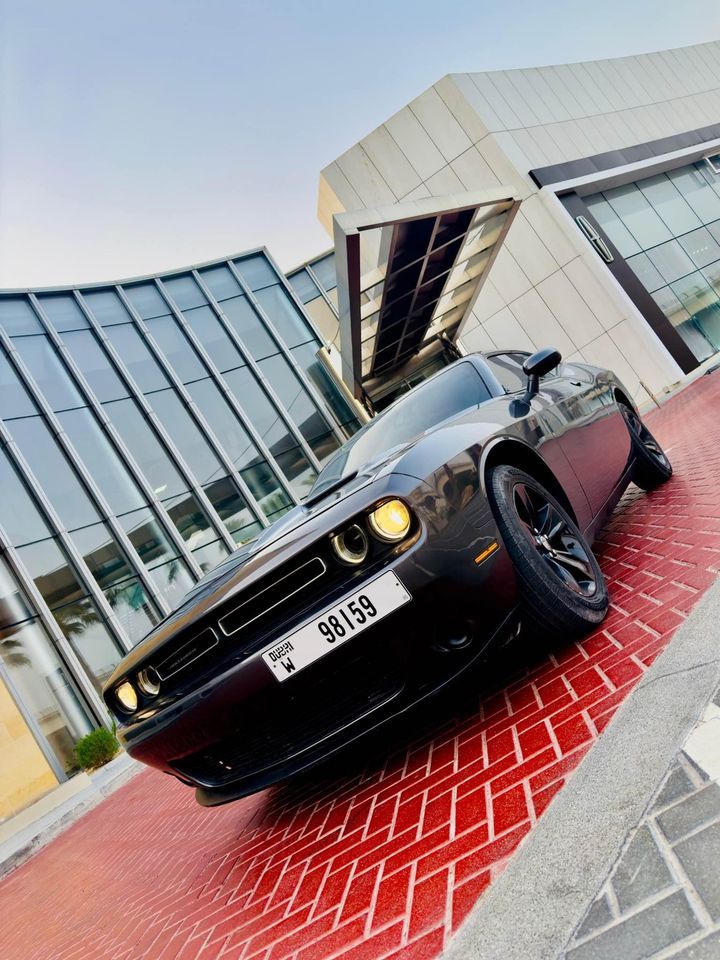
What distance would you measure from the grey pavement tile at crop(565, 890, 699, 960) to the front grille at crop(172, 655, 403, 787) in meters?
1.19

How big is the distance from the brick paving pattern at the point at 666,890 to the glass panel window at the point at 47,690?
13.4 m

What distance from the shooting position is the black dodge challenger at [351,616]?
2.37m

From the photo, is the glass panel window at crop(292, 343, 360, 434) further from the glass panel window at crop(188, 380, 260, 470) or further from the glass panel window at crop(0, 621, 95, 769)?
the glass panel window at crop(0, 621, 95, 769)

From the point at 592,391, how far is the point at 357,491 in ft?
8.77

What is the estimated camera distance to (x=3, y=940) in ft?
12.5

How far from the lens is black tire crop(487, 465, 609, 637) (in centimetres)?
261

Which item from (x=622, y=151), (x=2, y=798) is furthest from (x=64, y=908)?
(x=622, y=151)

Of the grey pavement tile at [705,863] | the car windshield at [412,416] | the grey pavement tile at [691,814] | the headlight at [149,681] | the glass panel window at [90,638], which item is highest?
the glass panel window at [90,638]

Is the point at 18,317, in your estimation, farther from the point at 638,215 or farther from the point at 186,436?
the point at 638,215

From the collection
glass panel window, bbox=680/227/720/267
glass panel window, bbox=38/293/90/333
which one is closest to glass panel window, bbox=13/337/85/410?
glass panel window, bbox=38/293/90/333

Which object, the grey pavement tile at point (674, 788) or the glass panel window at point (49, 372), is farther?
the glass panel window at point (49, 372)

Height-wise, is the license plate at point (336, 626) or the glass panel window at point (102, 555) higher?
the glass panel window at point (102, 555)

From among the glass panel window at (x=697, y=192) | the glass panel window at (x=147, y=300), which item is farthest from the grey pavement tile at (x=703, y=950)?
the glass panel window at (x=697, y=192)

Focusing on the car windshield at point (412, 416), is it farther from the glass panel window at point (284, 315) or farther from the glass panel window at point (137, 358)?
the glass panel window at point (284, 315)
